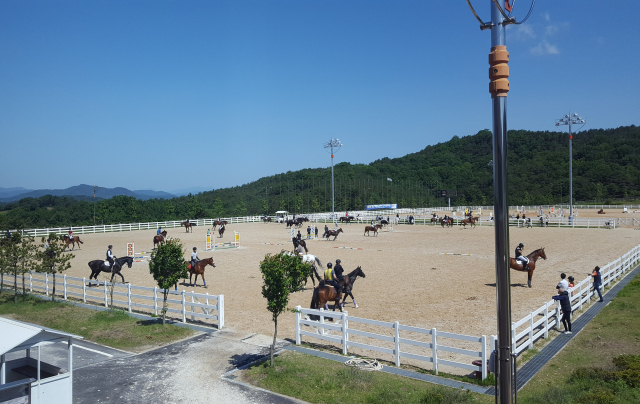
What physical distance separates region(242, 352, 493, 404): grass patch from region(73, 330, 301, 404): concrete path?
42 cm

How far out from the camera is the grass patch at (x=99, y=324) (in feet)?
40.1

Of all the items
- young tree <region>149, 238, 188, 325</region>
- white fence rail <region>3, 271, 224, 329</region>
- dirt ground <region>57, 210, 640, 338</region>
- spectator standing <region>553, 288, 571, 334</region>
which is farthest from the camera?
dirt ground <region>57, 210, 640, 338</region>

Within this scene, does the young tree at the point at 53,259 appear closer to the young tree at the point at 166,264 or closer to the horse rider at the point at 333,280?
the young tree at the point at 166,264

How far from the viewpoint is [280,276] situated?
9.98 meters

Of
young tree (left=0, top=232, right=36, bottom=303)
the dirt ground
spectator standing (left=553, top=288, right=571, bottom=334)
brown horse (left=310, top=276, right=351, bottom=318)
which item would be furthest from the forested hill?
spectator standing (left=553, top=288, right=571, bottom=334)

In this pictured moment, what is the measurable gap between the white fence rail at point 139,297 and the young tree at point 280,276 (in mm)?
3450

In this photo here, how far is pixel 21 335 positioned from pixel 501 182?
7237 millimetres

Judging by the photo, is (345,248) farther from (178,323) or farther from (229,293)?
(178,323)

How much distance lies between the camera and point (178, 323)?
13.7m

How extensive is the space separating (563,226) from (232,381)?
46279mm

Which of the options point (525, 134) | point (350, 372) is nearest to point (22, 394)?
point (350, 372)

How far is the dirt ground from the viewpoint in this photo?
14.0 metres

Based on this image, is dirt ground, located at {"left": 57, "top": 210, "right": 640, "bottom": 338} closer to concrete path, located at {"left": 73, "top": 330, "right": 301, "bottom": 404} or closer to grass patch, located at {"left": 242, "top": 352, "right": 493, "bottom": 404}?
concrete path, located at {"left": 73, "top": 330, "right": 301, "bottom": 404}

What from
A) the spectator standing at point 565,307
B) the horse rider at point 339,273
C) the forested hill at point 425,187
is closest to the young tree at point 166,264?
the horse rider at point 339,273
